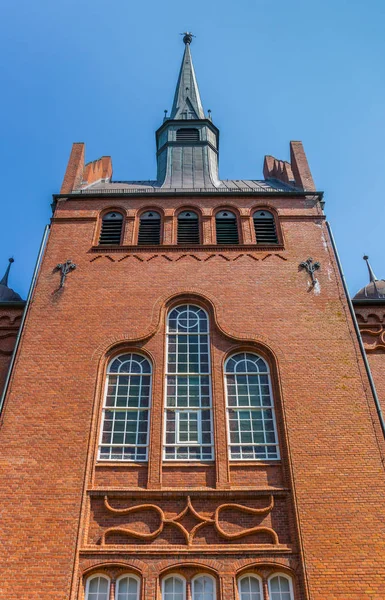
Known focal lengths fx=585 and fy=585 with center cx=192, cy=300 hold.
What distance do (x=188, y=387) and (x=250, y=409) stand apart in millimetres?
1562

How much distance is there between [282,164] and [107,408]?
1345 centimetres

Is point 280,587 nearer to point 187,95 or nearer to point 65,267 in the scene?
point 65,267

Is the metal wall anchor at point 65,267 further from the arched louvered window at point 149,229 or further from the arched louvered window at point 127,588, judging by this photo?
the arched louvered window at point 127,588

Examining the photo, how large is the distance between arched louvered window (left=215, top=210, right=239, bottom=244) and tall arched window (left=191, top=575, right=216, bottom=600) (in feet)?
33.2

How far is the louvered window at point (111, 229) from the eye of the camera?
18172 millimetres

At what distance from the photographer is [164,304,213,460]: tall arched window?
12.8 metres

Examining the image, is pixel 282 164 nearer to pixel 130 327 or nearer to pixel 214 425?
pixel 130 327

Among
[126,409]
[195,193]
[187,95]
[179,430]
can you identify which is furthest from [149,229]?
[187,95]

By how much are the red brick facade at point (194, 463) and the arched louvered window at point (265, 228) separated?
2.26 feet

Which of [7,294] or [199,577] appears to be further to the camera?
[7,294]

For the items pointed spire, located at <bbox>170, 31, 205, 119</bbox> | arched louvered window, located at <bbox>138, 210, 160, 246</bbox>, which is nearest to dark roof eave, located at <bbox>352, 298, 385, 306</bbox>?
arched louvered window, located at <bbox>138, 210, 160, 246</bbox>

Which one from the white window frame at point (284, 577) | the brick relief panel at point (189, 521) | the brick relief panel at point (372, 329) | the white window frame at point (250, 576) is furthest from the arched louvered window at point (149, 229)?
the white window frame at point (284, 577)

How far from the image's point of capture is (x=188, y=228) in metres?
18.7

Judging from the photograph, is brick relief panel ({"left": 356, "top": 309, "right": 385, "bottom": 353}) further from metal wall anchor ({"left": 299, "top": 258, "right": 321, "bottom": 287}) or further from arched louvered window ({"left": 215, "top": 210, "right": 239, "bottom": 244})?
arched louvered window ({"left": 215, "top": 210, "right": 239, "bottom": 244})
